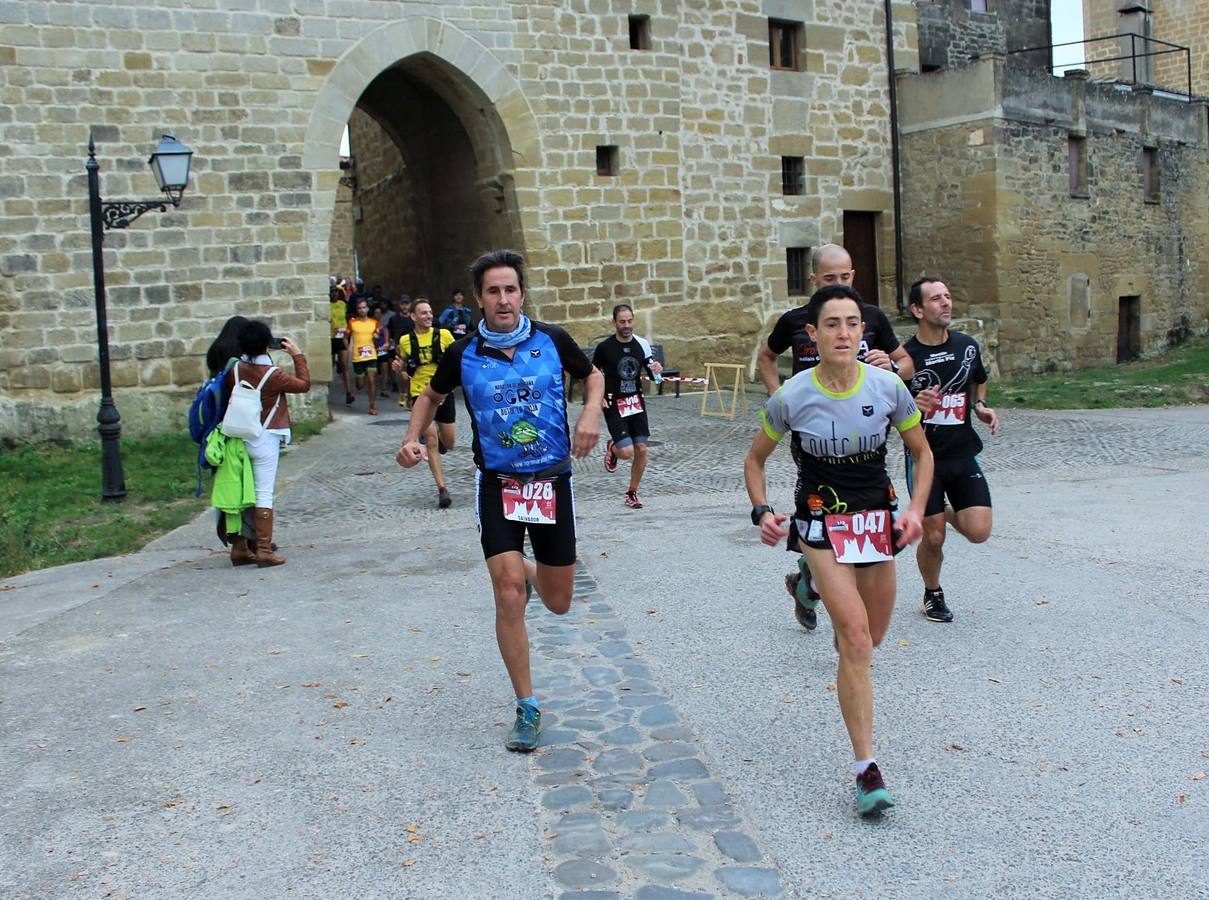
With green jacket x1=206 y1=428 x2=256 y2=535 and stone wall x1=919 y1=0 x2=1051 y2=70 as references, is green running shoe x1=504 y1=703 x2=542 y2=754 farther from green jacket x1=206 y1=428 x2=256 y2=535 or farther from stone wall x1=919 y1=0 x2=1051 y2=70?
stone wall x1=919 y1=0 x2=1051 y2=70

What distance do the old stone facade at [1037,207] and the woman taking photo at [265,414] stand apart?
1629cm

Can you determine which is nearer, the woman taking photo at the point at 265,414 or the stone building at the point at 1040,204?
the woman taking photo at the point at 265,414

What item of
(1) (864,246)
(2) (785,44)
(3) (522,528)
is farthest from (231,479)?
(1) (864,246)

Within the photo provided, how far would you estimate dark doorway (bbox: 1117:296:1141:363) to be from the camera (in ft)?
84.9

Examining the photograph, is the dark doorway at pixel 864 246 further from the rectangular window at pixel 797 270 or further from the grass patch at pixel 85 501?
the grass patch at pixel 85 501

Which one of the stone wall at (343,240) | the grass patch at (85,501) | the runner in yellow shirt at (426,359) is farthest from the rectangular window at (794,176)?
the stone wall at (343,240)

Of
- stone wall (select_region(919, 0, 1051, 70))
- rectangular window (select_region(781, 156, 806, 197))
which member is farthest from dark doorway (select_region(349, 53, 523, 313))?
stone wall (select_region(919, 0, 1051, 70))

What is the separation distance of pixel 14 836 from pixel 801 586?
11.2 ft

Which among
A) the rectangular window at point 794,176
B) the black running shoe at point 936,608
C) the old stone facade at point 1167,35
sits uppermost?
the old stone facade at point 1167,35

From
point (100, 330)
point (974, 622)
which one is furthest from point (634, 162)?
point (974, 622)

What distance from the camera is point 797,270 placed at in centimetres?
2233

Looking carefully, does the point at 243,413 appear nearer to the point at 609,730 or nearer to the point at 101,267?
the point at 101,267

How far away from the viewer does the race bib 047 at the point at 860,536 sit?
4.37 m

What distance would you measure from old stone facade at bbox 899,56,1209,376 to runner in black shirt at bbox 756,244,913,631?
1562 cm
